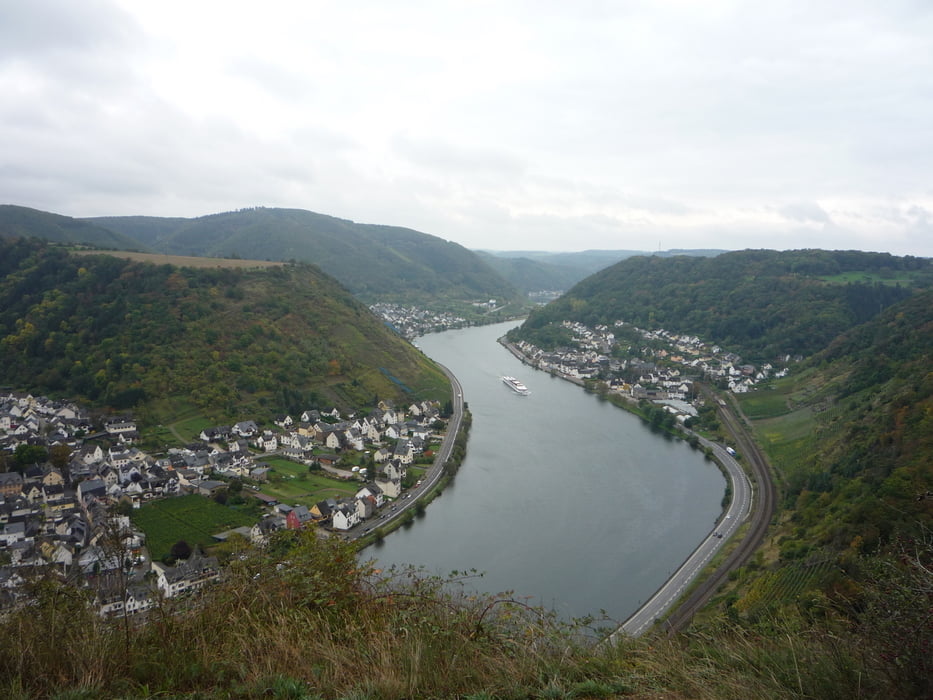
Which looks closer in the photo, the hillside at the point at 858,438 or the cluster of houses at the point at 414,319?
the hillside at the point at 858,438

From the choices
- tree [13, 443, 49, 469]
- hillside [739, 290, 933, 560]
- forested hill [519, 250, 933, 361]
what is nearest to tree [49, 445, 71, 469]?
tree [13, 443, 49, 469]

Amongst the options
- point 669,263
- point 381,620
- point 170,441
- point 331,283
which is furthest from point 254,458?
point 669,263

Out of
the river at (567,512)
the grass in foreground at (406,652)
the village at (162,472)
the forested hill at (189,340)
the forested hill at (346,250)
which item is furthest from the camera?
the forested hill at (346,250)

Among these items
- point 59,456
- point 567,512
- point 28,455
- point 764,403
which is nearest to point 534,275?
point 764,403

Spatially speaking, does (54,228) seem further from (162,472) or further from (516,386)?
(162,472)

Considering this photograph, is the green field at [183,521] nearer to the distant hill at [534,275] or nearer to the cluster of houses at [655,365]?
the cluster of houses at [655,365]

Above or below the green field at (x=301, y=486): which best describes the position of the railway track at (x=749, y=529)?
above

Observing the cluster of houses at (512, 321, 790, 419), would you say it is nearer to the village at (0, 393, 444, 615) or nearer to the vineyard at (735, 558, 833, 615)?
the village at (0, 393, 444, 615)

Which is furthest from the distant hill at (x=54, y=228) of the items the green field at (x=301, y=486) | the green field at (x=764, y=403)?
the green field at (x=764, y=403)
